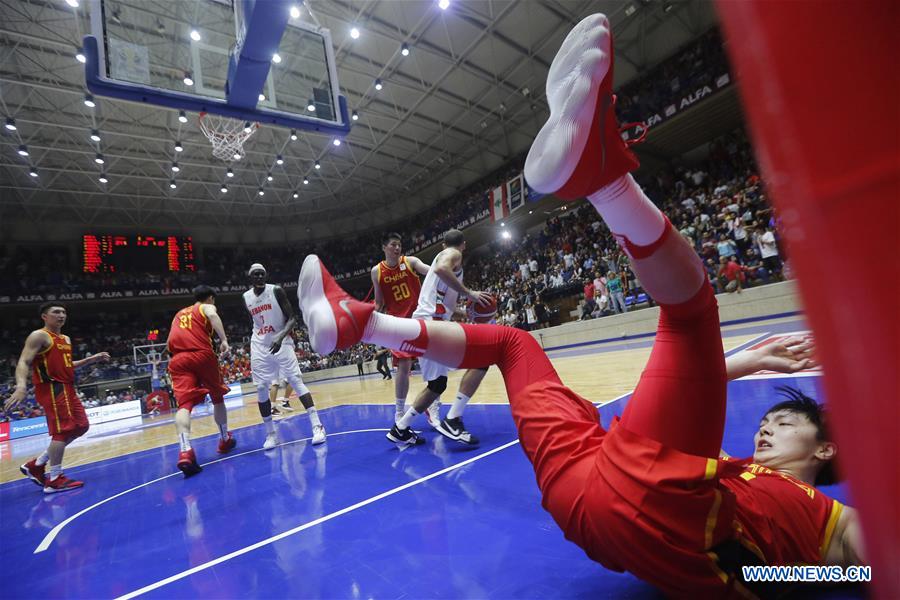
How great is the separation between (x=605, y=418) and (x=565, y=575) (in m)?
2.00

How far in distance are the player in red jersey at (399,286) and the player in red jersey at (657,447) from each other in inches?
122

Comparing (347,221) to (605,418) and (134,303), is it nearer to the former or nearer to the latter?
(134,303)

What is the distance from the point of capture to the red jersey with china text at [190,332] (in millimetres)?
4496

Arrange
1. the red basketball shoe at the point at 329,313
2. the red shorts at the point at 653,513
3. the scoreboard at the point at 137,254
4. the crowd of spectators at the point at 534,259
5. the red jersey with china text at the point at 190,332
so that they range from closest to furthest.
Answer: the red shorts at the point at 653,513 → the red basketball shoe at the point at 329,313 → the red jersey with china text at the point at 190,332 → the crowd of spectators at the point at 534,259 → the scoreboard at the point at 137,254

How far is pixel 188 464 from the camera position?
3818mm

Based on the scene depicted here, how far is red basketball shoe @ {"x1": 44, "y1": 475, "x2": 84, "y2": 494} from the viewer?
160 inches

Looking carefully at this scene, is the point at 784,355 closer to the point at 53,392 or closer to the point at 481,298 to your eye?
the point at 481,298

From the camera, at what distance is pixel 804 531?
126cm

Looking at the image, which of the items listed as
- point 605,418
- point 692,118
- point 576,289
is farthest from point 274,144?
point 605,418

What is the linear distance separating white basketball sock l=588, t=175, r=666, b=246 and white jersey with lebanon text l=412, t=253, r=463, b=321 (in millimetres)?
2720

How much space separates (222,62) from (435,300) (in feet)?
16.4

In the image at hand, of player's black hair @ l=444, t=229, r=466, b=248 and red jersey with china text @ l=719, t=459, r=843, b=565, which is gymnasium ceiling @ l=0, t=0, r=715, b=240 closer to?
player's black hair @ l=444, t=229, r=466, b=248
